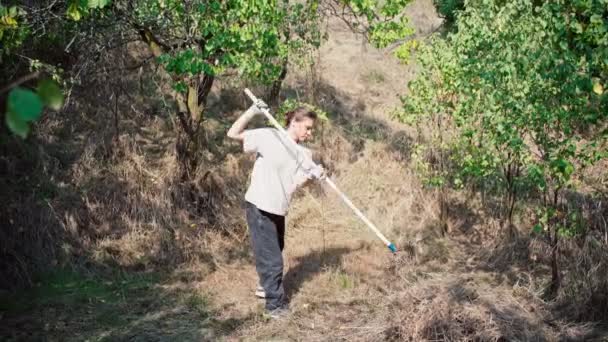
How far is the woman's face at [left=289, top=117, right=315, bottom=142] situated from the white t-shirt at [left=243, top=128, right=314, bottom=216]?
9 cm

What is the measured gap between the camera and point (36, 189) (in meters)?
6.41

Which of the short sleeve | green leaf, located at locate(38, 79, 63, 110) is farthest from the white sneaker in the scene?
green leaf, located at locate(38, 79, 63, 110)

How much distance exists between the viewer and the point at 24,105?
1.08 metres

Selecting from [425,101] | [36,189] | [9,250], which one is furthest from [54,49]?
[425,101]

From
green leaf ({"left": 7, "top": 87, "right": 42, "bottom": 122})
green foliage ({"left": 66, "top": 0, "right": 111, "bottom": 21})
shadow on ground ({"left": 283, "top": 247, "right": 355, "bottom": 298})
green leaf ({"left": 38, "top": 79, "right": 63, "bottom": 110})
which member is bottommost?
shadow on ground ({"left": 283, "top": 247, "right": 355, "bottom": 298})

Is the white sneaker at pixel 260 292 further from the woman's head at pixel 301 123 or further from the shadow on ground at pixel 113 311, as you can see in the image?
the woman's head at pixel 301 123

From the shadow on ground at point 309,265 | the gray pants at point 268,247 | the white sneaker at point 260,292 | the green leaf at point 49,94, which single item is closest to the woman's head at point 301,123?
the gray pants at point 268,247

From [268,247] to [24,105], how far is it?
383 centimetres

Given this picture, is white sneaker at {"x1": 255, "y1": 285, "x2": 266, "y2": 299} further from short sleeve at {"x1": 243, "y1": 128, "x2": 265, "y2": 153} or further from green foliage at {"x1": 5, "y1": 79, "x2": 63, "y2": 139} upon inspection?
green foliage at {"x1": 5, "y1": 79, "x2": 63, "y2": 139}

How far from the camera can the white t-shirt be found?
Result: 4699 millimetres

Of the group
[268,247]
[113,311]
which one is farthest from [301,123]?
[113,311]

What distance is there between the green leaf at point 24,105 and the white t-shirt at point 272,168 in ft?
11.8

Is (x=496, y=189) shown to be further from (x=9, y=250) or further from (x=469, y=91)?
(x=9, y=250)

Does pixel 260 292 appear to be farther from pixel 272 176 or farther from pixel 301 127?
pixel 301 127
